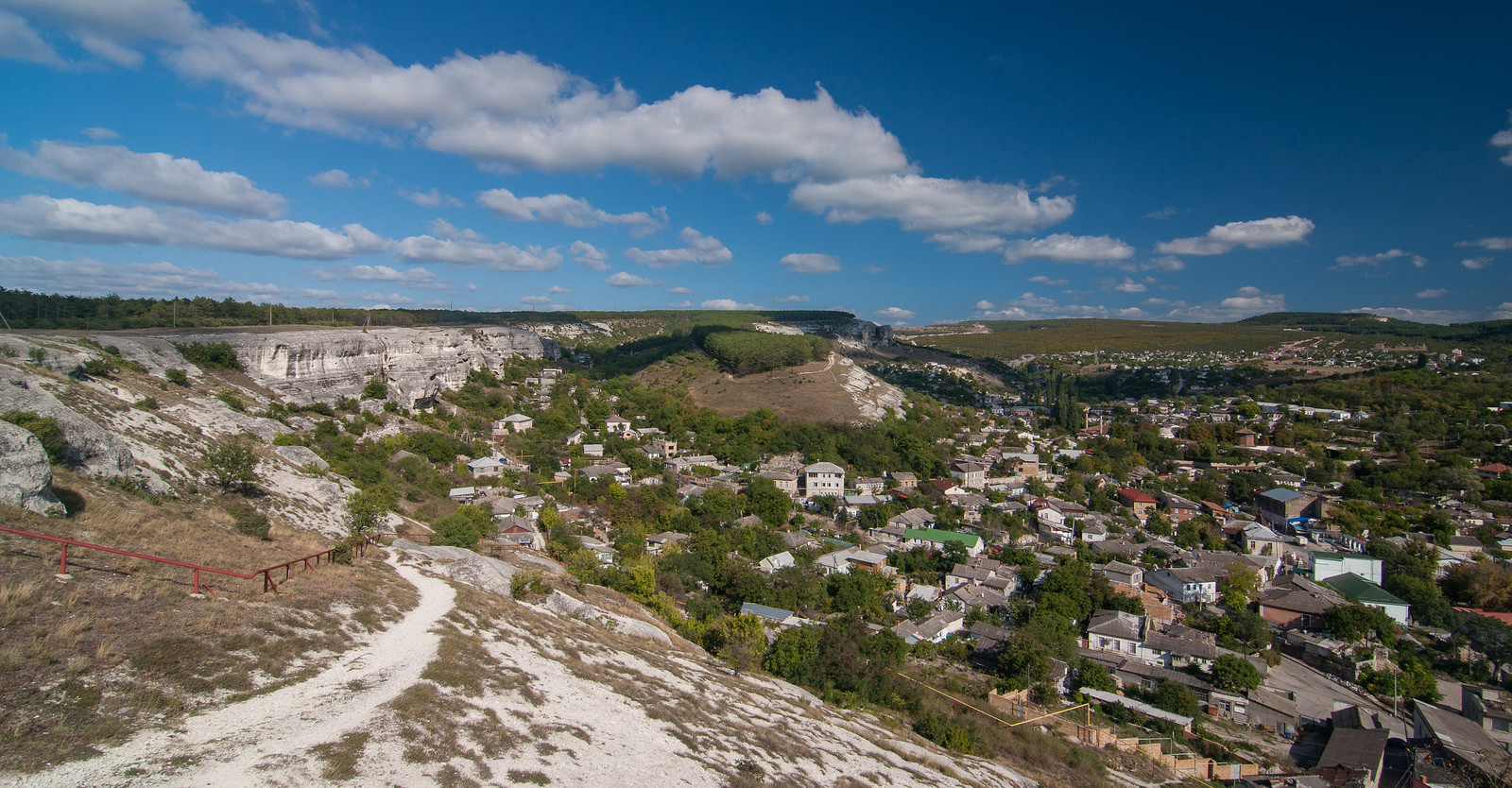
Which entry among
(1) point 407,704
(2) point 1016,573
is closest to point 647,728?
(1) point 407,704

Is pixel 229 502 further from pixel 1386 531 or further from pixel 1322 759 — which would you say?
pixel 1386 531

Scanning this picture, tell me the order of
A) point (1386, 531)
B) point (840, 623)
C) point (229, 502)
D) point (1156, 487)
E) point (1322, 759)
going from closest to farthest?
point (229, 502) < point (1322, 759) < point (840, 623) < point (1386, 531) < point (1156, 487)

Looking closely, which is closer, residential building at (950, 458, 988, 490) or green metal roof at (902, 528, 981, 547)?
green metal roof at (902, 528, 981, 547)

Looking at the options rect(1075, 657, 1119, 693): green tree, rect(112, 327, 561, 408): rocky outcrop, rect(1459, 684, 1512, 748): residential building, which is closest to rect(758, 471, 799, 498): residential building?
rect(1075, 657, 1119, 693): green tree

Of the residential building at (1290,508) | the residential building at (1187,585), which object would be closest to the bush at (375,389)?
the residential building at (1187,585)

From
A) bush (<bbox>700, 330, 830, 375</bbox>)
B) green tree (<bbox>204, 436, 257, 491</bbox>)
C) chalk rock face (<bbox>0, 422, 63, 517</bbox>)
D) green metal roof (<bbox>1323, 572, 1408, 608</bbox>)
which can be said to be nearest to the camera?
chalk rock face (<bbox>0, 422, 63, 517</bbox>)

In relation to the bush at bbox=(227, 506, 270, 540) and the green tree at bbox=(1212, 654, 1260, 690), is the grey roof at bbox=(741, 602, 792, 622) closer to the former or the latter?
the bush at bbox=(227, 506, 270, 540)

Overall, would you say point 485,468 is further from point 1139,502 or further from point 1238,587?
point 1139,502
